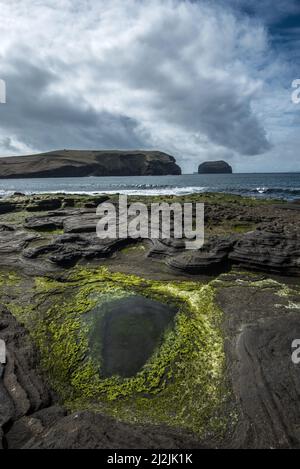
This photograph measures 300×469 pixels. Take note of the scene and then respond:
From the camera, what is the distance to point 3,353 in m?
8.10

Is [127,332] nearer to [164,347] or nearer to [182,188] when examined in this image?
[164,347]

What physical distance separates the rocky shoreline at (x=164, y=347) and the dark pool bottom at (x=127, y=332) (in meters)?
0.30

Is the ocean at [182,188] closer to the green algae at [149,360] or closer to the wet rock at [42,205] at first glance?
the wet rock at [42,205]

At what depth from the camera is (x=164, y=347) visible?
8.55 meters

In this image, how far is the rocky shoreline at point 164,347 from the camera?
19.1 ft

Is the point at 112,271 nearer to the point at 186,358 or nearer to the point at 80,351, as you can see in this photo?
the point at 80,351

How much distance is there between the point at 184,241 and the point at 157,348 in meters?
7.52

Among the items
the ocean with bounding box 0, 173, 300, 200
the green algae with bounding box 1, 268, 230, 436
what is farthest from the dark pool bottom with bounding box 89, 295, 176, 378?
the ocean with bounding box 0, 173, 300, 200

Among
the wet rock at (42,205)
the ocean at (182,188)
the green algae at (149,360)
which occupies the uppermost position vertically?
the ocean at (182,188)

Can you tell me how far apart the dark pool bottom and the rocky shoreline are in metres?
0.30

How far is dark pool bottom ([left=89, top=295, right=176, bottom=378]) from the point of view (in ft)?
26.6

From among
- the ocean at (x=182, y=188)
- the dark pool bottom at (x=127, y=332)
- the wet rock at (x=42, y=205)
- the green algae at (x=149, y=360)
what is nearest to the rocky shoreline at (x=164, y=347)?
the green algae at (x=149, y=360)

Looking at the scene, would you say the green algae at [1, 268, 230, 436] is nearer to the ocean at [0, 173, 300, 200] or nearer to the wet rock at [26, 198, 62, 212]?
the wet rock at [26, 198, 62, 212]

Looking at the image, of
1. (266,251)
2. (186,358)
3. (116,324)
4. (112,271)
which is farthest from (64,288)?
(266,251)
